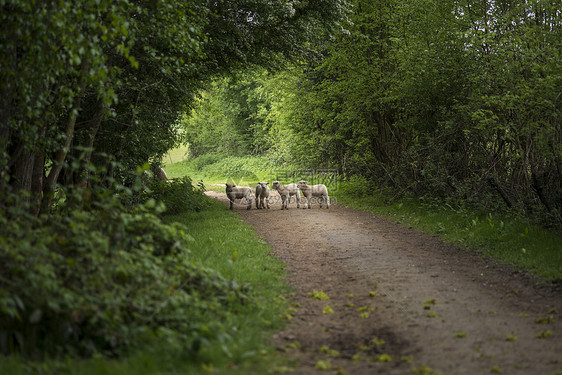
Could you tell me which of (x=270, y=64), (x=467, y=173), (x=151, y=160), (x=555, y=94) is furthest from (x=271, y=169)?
(x=555, y=94)

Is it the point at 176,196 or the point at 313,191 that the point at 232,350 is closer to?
the point at 176,196

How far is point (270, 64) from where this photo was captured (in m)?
16.6

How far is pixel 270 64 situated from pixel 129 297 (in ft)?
41.9

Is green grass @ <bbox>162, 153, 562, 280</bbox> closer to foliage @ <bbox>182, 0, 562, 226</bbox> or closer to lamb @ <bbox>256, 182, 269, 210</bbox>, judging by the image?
foliage @ <bbox>182, 0, 562, 226</bbox>

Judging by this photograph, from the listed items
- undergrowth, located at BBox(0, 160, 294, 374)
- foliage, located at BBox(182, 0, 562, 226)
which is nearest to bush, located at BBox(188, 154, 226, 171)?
foliage, located at BBox(182, 0, 562, 226)

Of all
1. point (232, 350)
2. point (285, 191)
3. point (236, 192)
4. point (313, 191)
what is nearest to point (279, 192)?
point (285, 191)

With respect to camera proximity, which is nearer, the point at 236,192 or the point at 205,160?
the point at 236,192

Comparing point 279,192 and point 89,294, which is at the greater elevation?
point 279,192

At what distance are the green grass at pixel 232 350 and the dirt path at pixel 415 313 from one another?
0.28 m

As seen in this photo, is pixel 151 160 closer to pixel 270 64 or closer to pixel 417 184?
pixel 270 64

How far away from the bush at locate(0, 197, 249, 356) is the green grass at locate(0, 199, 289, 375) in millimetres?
173

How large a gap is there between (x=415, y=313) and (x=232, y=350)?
261cm

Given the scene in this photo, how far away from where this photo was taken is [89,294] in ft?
16.1

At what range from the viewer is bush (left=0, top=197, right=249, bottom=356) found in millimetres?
4676
